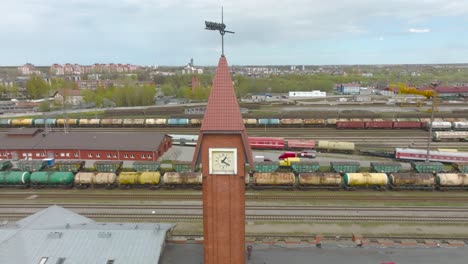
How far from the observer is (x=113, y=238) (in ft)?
70.5

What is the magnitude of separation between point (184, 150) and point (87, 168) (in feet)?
62.3

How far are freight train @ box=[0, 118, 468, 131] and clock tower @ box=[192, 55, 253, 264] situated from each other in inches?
2830

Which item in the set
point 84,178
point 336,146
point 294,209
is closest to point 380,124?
point 336,146

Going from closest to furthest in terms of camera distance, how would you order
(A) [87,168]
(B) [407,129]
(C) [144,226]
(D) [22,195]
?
(C) [144,226] < (D) [22,195] < (A) [87,168] < (B) [407,129]

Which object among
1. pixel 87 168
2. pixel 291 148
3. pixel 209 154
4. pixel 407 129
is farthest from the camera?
pixel 407 129

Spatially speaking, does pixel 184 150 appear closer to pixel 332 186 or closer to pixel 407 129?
pixel 332 186

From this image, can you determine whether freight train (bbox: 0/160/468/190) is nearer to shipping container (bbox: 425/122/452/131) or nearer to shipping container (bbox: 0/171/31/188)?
shipping container (bbox: 0/171/31/188)

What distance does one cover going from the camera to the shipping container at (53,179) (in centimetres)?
4909

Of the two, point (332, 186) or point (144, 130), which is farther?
point (144, 130)

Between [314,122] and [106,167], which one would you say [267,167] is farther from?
[314,122]

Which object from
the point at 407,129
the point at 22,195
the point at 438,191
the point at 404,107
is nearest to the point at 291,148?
the point at 438,191

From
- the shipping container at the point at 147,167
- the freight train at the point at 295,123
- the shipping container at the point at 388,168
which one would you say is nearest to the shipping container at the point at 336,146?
the shipping container at the point at 388,168

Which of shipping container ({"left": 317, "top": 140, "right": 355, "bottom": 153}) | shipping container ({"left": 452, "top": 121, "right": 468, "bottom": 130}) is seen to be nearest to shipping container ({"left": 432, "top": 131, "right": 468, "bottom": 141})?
shipping container ({"left": 452, "top": 121, "right": 468, "bottom": 130})

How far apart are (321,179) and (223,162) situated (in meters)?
32.0
